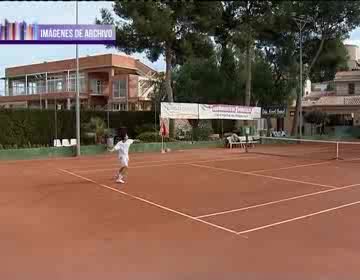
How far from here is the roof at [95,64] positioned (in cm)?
6082

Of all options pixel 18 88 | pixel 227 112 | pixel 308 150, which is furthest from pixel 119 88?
pixel 308 150

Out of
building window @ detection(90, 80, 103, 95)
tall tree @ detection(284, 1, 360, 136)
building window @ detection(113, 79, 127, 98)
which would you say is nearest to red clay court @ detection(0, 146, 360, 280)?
tall tree @ detection(284, 1, 360, 136)

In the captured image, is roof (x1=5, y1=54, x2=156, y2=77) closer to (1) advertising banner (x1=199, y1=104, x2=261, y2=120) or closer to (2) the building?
(2) the building

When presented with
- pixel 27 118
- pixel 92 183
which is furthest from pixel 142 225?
pixel 27 118

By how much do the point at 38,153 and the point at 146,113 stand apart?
11237mm

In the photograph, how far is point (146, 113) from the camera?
36.6 meters

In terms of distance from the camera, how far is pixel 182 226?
9742 millimetres

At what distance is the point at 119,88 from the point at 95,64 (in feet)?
15.5

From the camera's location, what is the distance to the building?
57812 millimetres

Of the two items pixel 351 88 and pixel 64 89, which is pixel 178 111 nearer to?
pixel 351 88

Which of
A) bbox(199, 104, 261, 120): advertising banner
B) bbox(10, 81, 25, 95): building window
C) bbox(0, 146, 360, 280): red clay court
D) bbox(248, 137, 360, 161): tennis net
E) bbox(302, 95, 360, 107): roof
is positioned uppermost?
bbox(10, 81, 25, 95): building window

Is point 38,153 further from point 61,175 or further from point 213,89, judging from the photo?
point 213,89

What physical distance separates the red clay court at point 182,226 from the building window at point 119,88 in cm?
4032

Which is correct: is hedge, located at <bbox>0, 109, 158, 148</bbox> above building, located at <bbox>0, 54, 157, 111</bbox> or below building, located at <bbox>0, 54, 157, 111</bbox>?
below
